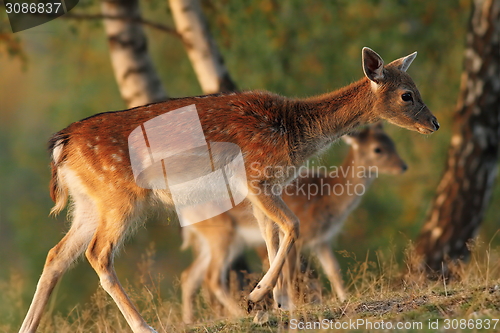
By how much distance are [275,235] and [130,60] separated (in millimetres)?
3325

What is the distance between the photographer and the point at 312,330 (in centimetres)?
451

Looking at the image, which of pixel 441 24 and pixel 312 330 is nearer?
pixel 312 330

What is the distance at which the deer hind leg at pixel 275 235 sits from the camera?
5.05 m

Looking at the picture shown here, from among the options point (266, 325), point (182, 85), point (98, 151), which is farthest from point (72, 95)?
point (266, 325)

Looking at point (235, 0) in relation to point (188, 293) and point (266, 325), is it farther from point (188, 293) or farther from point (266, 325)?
point (266, 325)

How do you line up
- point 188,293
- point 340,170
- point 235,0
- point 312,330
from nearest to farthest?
point 312,330 < point 188,293 < point 340,170 < point 235,0

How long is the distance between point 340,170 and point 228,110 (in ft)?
13.5

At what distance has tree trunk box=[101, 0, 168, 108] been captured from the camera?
315 inches

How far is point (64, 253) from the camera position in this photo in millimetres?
5305
